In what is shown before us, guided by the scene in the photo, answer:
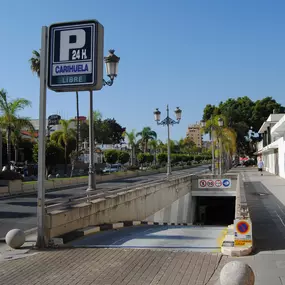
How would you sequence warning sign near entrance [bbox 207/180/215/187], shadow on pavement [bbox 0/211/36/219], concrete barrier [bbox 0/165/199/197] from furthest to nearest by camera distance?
warning sign near entrance [bbox 207/180/215/187], concrete barrier [bbox 0/165/199/197], shadow on pavement [bbox 0/211/36/219]

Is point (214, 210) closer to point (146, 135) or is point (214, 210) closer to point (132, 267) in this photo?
point (132, 267)

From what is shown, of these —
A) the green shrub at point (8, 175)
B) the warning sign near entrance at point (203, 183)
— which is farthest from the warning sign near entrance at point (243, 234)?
the warning sign near entrance at point (203, 183)

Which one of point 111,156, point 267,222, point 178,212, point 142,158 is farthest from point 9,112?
point 142,158

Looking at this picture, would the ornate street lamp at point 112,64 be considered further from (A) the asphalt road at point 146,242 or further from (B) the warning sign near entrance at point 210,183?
(B) the warning sign near entrance at point 210,183

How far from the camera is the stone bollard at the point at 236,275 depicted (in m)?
4.73

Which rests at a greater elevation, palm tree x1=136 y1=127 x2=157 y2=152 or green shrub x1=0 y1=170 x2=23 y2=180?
palm tree x1=136 y1=127 x2=157 y2=152

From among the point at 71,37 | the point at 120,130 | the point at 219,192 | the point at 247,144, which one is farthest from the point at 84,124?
the point at 71,37

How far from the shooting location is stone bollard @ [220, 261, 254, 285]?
473 cm

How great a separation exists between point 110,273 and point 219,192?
28.3 m

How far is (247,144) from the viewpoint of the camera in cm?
9106

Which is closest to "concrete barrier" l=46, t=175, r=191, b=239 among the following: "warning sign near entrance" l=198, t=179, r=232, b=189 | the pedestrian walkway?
the pedestrian walkway

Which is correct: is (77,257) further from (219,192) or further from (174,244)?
(219,192)

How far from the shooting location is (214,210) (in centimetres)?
4144

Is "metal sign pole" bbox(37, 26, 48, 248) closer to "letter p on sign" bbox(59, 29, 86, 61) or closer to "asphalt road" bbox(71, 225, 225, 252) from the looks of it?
"letter p on sign" bbox(59, 29, 86, 61)
